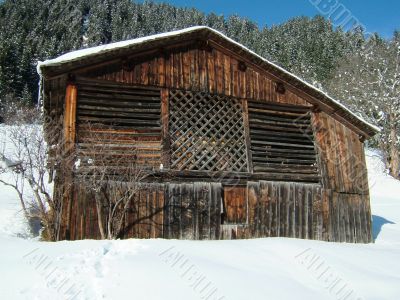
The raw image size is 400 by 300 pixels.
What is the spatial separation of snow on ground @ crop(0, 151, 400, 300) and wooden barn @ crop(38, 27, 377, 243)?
134 centimetres

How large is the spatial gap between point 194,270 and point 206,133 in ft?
18.3

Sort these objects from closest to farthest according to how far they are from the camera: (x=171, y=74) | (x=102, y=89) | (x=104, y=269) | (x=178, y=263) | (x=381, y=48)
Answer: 1. (x=104, y=269)
2. (x=178, y=263)
3. (x=102, y=89)
4. (x=171, y=74)
5. (x=381, y=48)

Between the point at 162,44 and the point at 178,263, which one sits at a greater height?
the point at 162,44

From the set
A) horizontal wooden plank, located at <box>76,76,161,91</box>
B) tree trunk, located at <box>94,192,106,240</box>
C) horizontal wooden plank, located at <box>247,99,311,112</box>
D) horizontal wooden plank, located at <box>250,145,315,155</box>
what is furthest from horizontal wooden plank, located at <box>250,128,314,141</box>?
tree trunk, located at <box>94,192,106,240</box>

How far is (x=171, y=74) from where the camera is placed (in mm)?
12438

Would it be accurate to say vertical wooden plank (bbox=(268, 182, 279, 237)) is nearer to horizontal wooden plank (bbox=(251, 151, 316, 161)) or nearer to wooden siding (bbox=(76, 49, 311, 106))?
horizontal wooden plank (bbox=(251, 151, 316, 161))

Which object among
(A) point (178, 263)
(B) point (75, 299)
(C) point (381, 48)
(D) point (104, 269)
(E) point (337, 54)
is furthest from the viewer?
(E) point (337, 54)

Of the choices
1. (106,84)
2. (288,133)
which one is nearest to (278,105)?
(288,133)

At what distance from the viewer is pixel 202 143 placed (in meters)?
12.2

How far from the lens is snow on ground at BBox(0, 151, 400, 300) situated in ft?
20.3

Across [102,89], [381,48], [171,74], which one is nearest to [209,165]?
[171,74]

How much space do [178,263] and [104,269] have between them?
56.4 inches

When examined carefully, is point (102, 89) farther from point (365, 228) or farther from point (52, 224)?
point (365, 228)

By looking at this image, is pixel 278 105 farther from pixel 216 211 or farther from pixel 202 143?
pixel 216 211
